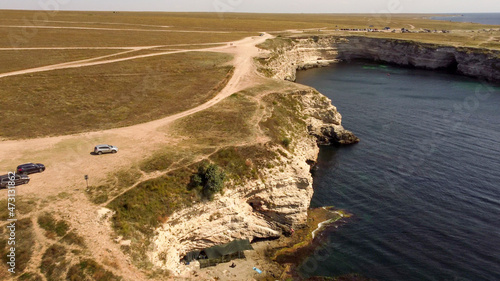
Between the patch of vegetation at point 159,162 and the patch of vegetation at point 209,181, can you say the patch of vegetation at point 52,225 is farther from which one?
the patch of vegetation at point 209,181

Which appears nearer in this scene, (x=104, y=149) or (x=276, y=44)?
(x=104, y=149)

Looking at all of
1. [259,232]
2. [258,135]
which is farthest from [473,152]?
[259,232]

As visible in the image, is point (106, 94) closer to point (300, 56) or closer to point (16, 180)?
point (16, 180)

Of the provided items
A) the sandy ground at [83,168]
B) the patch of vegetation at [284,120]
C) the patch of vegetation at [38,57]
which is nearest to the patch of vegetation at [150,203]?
the sandy ground at [83,168]

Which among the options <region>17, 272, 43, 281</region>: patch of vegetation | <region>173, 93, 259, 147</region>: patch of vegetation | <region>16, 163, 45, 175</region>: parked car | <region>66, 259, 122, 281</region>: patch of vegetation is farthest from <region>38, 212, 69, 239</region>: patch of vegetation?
<region>173, 93, 259, 147</region>: patch of vegetation

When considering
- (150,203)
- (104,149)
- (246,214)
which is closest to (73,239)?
(150,203)

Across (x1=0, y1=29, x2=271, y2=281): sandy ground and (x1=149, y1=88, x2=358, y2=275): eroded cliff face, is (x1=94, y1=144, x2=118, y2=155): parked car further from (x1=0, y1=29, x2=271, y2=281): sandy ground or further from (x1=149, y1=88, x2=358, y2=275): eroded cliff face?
(x1=149, y1=88, x2=358, y2=275): eroded cliff face
